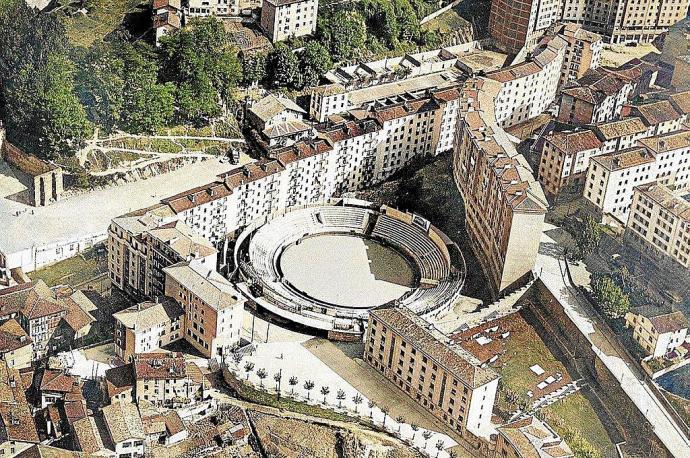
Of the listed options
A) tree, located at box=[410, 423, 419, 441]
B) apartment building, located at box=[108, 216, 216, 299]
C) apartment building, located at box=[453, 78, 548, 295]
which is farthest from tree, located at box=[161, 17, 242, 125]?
tree, located at box=[410, 423, 419, 441]

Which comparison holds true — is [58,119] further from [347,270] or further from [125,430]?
[125,430]

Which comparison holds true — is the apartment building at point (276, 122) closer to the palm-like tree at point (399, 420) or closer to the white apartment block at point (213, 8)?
the white apartment block at point (213, 8)

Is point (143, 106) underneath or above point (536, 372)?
above

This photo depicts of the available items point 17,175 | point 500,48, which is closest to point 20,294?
point 17,175

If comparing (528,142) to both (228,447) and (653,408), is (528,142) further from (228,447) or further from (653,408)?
(228,447)

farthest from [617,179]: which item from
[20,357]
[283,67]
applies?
[20,357]

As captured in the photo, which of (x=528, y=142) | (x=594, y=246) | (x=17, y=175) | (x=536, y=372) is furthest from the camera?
(x=528, y=142)
